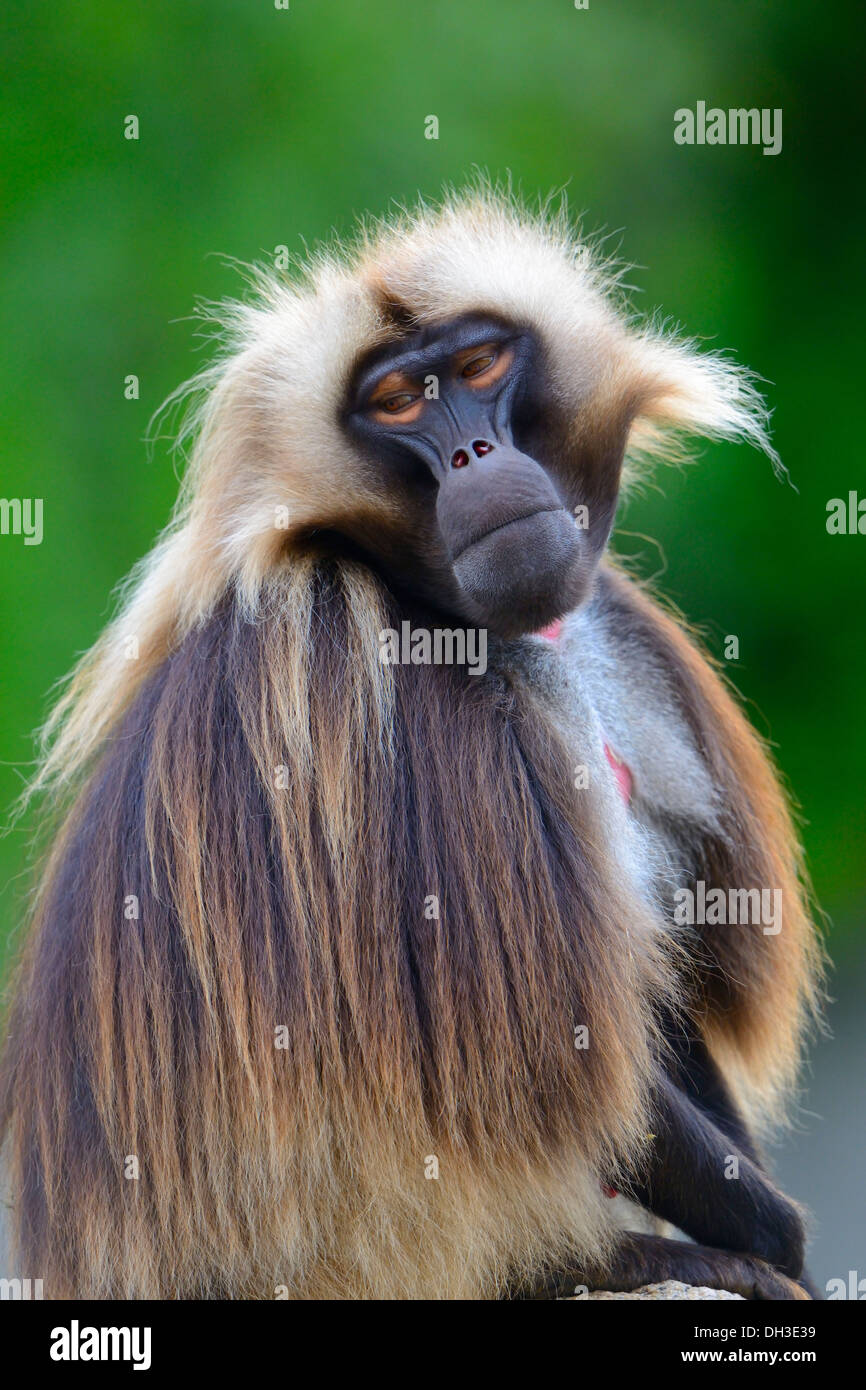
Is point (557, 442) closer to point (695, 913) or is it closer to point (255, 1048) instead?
point (695, 913)

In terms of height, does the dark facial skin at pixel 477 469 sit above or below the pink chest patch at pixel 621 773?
above

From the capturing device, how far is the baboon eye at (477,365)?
3.03 metres

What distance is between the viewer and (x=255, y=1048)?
2771 mm

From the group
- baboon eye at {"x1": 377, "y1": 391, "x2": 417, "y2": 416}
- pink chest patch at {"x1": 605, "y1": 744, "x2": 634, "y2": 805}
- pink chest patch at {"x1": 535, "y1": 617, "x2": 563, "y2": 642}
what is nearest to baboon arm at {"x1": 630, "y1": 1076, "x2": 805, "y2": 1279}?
pink chest patch at {"x1": 605, "y1": 744, "x2": 634, "y2": 805}

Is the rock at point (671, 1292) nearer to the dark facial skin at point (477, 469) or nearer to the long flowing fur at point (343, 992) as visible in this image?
the long flowing fur at point (343, 992)

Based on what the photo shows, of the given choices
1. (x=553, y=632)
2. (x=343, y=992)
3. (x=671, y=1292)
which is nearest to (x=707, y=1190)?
(x=671, y=1292)

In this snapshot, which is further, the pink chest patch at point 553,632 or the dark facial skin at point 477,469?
the pink chest patch at point 553,632

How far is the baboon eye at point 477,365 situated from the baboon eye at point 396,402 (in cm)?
12

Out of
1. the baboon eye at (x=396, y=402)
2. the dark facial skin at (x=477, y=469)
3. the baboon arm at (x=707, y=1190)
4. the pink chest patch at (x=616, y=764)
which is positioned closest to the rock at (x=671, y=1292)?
the baboon arm at (x=707, y=1190)

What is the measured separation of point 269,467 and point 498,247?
2.30 feet

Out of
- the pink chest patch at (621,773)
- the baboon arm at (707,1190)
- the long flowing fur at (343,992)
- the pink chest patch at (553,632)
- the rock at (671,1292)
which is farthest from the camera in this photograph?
the pink chest patch at (621,773)

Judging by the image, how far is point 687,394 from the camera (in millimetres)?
3408

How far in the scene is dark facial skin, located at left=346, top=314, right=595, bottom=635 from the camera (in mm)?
2830

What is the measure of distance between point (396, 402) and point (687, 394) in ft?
2.47
